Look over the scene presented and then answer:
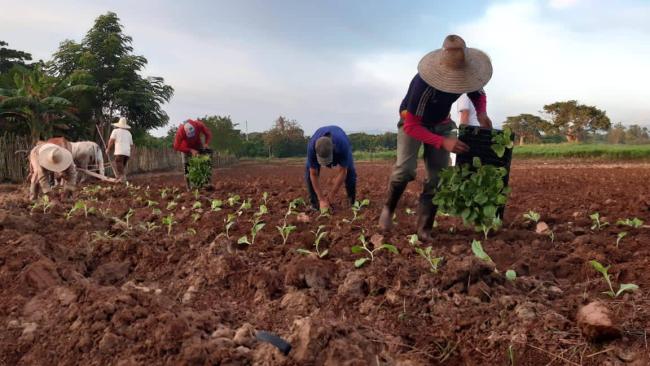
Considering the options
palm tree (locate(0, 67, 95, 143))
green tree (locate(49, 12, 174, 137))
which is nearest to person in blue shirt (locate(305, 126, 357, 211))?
palm tree (locate(0, 67, 95, 143))

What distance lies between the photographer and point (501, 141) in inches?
148

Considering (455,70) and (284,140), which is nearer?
(455,70)

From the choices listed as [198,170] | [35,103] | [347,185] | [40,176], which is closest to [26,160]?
[35,103]

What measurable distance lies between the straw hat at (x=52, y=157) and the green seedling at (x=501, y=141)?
22.6 feet

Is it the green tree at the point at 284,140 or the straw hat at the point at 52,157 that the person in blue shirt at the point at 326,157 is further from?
the green tree at the point at 284,140

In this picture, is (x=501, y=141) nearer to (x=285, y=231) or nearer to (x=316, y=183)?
(x=285, y=231)

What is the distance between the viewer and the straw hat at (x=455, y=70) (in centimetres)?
366

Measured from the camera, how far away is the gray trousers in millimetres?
4203

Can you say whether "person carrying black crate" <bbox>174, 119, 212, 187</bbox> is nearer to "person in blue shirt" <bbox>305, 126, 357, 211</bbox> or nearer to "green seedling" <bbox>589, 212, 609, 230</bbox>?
"person in blue shirt" <bbox>305, 126, 357, 211</bbox>

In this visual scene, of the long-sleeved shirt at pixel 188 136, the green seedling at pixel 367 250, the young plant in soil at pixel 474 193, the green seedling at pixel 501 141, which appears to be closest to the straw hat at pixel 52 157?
the long-sleeved shirt at pixel 188 136

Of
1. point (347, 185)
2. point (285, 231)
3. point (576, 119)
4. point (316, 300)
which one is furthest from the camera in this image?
point (576, 119)

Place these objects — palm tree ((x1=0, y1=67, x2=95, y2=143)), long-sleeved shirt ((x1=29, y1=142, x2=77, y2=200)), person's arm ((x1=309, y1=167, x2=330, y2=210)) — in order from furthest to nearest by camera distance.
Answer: palm tree ((x1=0, y1=67, x2=95, y2=143)), long-sleeved shirt ((x1=29, y1=142, x2=77, y2=200)), person's arm ((x1=309, y1=167, x2=330, y2=210))

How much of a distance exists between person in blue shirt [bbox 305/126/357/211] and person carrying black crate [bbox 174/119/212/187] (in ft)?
11.1

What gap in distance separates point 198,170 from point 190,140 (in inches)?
23.6
